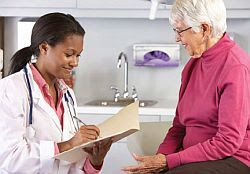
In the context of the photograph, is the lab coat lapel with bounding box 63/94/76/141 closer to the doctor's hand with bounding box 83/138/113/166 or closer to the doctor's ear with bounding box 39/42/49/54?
the doctor's hand with bounding box 83/138/113/166

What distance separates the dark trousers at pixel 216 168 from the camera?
5.24 ft

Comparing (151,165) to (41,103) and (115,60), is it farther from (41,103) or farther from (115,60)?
(115,60)

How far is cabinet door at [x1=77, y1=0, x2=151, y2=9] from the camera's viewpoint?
3461 mm

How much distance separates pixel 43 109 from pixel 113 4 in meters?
1.88

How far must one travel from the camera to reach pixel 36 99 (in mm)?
1722

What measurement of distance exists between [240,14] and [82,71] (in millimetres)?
1289

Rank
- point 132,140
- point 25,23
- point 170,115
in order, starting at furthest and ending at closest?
point 25,23 → point 170,115 → point 132,140

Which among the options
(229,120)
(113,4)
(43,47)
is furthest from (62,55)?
(113,4)

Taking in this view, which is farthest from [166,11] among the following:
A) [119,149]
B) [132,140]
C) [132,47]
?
[132,140]

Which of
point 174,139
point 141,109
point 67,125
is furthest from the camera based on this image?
point 141,109

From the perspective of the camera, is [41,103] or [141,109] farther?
[141,109]

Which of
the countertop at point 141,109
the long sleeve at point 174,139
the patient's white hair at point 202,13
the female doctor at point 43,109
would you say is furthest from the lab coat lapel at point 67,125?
the countertop at point 141,109

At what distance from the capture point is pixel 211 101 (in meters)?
1.70

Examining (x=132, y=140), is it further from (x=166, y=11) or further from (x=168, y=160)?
(x=166, y=11)
